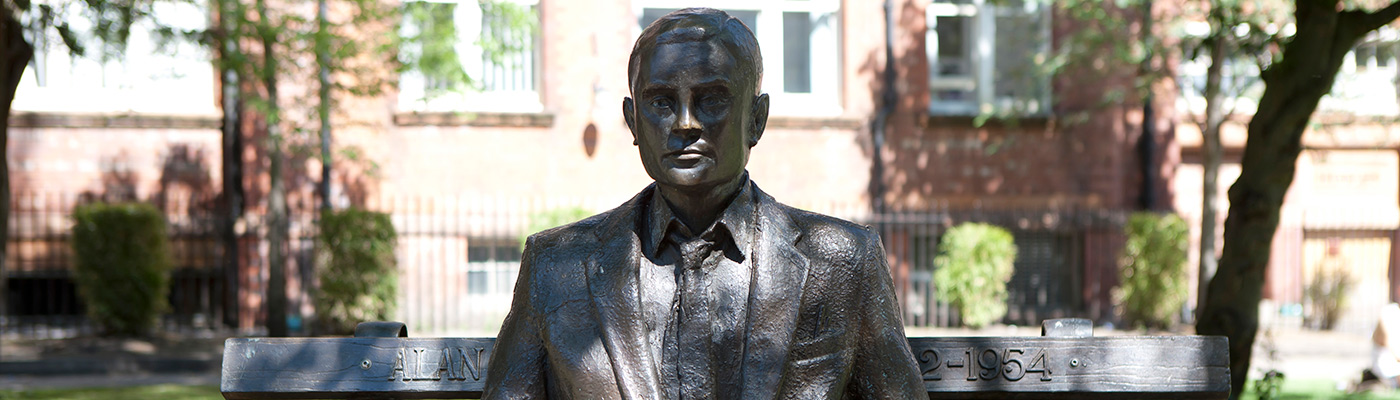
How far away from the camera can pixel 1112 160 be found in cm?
1739

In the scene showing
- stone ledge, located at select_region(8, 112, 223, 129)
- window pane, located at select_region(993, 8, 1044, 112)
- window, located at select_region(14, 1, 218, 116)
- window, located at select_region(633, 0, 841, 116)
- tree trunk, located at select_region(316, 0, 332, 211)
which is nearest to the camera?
tree trunk, located at select_region(316, 0, 332, 211)

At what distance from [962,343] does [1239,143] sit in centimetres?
1592

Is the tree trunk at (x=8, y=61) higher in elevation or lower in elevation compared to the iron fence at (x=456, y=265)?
higher

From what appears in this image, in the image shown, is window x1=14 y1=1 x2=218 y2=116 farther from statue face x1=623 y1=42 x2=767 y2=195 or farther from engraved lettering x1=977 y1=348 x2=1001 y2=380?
statue face x1=623 y1=42 x2=767 y2=195

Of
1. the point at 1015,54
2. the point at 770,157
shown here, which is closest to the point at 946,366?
the point at 770,157

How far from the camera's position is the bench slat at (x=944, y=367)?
3539 mm

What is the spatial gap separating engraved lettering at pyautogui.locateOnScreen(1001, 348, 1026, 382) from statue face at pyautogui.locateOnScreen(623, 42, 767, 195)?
4.99 ft

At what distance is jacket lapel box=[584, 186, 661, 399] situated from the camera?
2.41m

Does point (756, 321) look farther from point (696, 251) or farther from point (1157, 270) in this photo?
point (1157, 270)

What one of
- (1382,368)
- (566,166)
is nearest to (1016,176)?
(566,166)

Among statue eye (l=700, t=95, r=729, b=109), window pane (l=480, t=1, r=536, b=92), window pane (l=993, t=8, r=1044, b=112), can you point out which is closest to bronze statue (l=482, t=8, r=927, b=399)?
statue eye (l=700, t=95, r=729, b=109)

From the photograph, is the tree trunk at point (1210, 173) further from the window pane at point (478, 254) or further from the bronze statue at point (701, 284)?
the bronze statue at point (701, 284)

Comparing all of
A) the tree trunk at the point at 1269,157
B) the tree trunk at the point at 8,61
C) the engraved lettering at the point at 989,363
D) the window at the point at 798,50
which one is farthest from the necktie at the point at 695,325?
the window at the point at 798,50

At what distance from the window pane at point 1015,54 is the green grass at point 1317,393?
6799 millimetres
